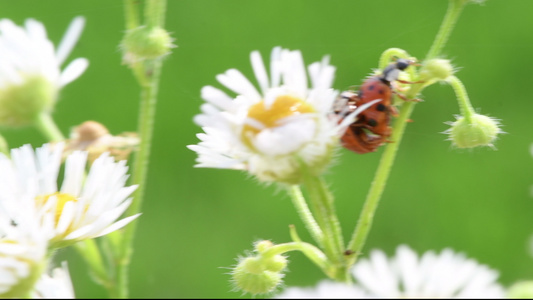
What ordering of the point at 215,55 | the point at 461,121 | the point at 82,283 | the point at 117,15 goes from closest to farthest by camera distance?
the point at 461,121 → the point at 82,283 → the point at 215,55 → the point at 117,15

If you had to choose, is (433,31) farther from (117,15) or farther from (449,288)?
(449,288)

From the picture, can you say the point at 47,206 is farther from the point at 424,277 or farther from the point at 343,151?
the point at 343,151

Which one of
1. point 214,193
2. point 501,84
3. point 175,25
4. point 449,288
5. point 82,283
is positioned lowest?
point 449,288

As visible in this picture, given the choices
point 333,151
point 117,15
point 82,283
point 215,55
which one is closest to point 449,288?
point 333,151

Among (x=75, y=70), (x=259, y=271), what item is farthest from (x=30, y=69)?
(x=259, y=271)

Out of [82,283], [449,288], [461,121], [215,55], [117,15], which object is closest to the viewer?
[449,288]

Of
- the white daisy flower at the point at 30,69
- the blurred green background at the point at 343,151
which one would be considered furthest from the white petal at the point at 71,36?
the blurred green background at the point at 343,151

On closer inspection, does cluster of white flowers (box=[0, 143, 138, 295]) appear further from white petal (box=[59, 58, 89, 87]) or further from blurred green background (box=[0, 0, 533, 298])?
blurred green background (box=[0, 0, 533, 298])
